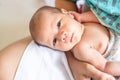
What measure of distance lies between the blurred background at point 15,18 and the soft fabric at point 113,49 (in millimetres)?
501

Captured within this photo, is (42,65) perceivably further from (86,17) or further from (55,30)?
(86,17)

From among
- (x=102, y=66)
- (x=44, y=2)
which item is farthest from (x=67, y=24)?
(x=44, y=2)

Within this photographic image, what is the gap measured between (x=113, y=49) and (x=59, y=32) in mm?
201

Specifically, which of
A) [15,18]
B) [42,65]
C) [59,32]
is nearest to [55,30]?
[59,32]

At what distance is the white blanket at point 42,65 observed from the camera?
0.98 m

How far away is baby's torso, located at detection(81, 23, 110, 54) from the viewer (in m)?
0.99

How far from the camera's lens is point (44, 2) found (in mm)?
1445

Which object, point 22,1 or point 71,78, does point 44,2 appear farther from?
point 71,78

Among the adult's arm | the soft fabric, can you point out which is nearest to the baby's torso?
the soft fabric

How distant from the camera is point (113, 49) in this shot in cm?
99

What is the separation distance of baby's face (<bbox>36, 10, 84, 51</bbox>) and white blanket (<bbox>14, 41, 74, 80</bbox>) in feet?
0.14

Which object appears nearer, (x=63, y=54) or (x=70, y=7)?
(x=63, y=54)

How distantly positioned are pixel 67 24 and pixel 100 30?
0.14 meters

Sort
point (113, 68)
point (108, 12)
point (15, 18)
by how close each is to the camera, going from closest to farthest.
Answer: point (113, 68), point (108, 12), point (15, 18)
